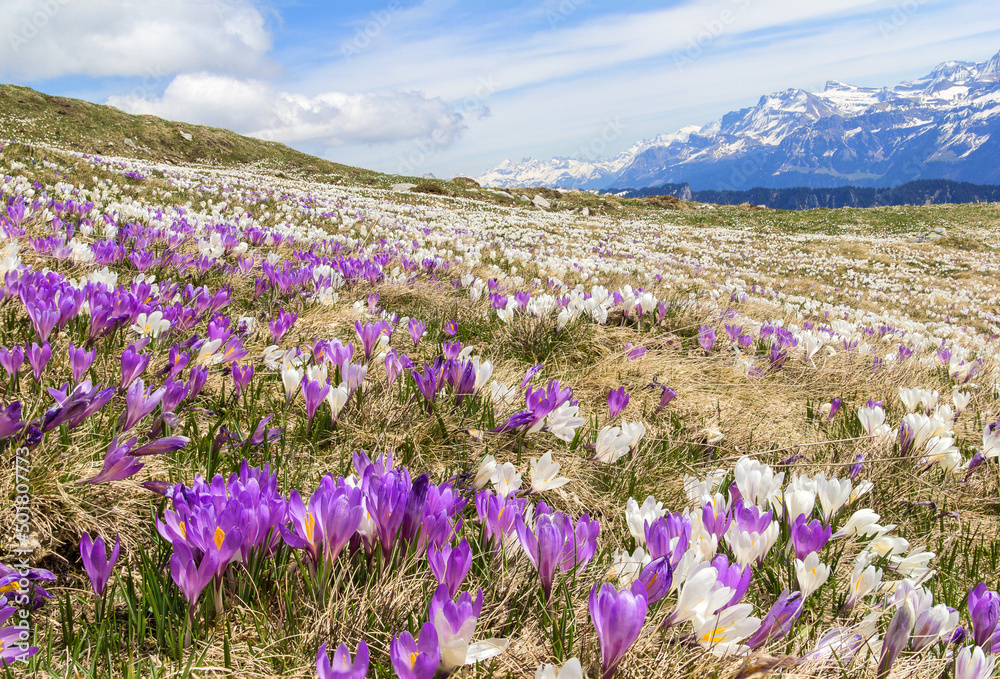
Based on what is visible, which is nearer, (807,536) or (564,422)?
(807,536)

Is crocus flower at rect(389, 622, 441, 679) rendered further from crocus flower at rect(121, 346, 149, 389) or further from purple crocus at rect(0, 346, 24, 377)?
purple crocus at rect(0, 346, 24, 377)

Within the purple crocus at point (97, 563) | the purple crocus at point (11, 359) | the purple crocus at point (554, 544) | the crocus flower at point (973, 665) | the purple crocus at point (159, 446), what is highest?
the purple crocus at point (11, 359)

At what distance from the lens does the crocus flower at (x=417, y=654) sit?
97cm

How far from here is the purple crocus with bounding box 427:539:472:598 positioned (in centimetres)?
125

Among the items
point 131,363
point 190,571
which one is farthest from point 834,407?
point 131,363

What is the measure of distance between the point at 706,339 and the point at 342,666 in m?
4.35

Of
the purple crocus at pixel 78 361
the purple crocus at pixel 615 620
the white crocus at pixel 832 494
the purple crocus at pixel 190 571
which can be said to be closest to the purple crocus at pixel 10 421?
the purple crocus at pixel 78 361

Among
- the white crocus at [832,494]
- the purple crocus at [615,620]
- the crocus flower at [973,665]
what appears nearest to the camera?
the purple crocus at [615,620]

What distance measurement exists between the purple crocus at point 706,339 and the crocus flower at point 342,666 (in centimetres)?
428

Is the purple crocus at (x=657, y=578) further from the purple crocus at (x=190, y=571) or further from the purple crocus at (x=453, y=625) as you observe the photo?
the purple crocus at (x=190, y=571)

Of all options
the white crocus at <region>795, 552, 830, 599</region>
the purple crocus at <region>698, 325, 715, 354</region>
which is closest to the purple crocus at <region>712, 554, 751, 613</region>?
the white crocus at <region>795, 552, 830, 599</region>

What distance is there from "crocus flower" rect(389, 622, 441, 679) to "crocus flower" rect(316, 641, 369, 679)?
0.19 feet

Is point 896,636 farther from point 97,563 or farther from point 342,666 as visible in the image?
point 97,563

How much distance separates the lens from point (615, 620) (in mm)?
1118
